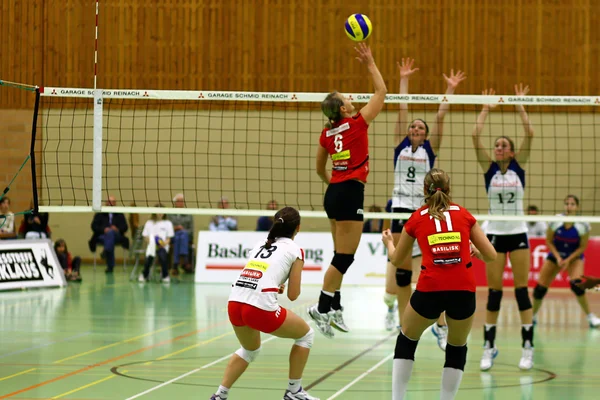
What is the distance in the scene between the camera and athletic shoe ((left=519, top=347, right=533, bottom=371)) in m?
10.6

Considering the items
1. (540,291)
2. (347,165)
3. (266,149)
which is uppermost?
(266,149)

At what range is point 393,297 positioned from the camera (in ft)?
43.8

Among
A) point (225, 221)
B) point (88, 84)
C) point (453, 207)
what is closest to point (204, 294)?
point (225, 221)

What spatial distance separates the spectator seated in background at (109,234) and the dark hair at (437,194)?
17466 millimetres

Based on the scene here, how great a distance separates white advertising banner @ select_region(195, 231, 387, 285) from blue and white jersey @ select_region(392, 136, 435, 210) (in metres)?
10.1

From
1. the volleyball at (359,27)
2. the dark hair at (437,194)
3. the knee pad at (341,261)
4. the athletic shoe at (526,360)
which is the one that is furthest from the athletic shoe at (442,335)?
the dark hair at (437,194)

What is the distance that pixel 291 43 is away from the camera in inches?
988

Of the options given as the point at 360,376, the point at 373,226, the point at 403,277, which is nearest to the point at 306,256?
the point at 373,226

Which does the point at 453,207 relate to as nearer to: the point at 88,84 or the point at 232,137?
the point at 232,137

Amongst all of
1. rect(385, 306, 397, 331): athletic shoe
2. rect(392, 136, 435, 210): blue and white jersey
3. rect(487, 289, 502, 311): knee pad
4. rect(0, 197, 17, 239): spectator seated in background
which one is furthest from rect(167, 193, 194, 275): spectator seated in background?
rect(487, 289, 502, 311): knee pad

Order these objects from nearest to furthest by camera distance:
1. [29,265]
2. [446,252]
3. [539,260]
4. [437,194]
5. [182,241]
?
1. [446,252]
2. [437,194]
3. [29,265]
4. [539,260]
5. [182,241]

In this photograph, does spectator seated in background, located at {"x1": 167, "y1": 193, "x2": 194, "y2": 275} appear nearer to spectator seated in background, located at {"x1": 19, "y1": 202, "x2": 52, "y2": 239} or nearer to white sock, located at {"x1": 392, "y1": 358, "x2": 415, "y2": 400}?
spectator seated in background, located at {"x1": 19, "y1": 202, "x2": 52, "y2": 239}

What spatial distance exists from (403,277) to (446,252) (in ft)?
13.4

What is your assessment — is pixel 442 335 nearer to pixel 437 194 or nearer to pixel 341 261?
pixel 341 261
